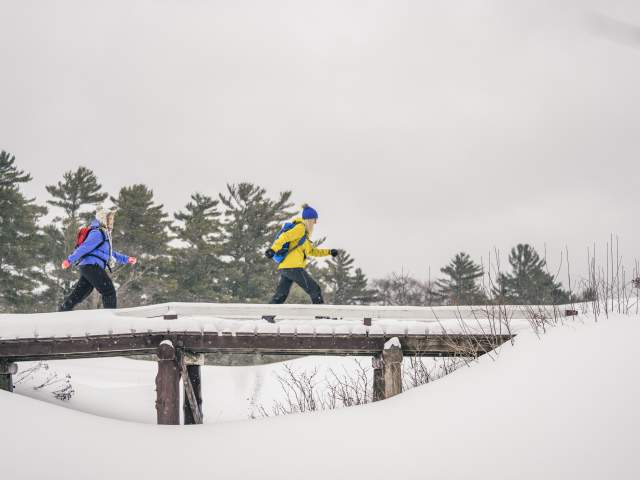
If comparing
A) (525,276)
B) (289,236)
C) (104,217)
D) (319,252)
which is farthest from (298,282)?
(525,276)

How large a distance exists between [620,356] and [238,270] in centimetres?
2403

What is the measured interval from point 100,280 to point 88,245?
0.49m

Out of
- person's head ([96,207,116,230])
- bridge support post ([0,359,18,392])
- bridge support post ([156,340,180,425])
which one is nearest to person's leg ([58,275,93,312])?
person's head ([96,207,116,230])

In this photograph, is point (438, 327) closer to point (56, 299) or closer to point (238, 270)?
point (238, 270)

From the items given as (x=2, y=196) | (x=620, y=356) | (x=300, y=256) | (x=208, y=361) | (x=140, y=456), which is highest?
(x=2, y=196)

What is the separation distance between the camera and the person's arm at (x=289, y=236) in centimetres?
739

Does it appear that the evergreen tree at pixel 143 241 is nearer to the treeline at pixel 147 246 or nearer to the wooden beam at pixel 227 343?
the treeline at pixel 147 246

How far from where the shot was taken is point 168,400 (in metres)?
6.57

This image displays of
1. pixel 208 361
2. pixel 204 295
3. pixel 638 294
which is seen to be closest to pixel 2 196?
pixel 204 295

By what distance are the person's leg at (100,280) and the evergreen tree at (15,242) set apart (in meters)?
19.4

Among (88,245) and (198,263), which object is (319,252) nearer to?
(88,245)

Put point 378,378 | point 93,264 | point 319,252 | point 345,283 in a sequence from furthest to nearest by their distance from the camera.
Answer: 1. point 345,283
2. point 319,252
3. point 93,264
4. point 378,378

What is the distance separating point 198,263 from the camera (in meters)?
27.2

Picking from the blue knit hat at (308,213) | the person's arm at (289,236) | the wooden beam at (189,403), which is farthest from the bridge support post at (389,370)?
the wooden beam at (189,403)
